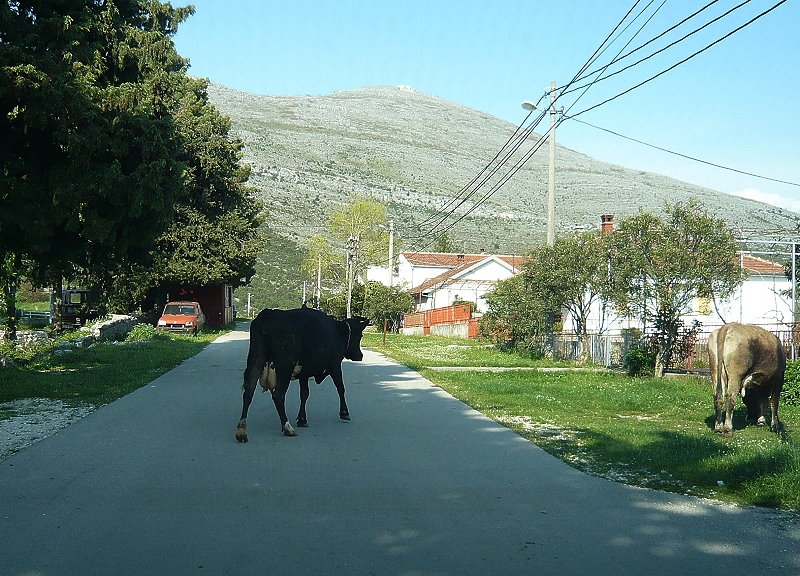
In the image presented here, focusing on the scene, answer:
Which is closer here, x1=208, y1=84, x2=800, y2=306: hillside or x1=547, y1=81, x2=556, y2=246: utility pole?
x1=547, y1=81, x2=556, y2=246: utility pole

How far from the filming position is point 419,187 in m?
128

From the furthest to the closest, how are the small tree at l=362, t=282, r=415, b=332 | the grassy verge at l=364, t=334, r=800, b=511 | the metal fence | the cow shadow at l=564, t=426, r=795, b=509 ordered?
the small tree at l=362, t=282, r=415, b=332, the metal fence, the grassy verge at l=364, t=334, r=800, b=511, the cow shadow at l=564, t=426, r=795, b=509

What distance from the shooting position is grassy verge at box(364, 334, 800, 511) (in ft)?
27.6

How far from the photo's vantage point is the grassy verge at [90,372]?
15594 millimetres

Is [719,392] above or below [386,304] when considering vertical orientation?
below

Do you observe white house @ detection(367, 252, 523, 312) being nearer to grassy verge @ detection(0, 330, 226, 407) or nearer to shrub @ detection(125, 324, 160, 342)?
shrub @ detection(125, 324, 160, 342)

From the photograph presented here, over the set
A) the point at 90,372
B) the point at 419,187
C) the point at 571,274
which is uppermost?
the point at 419,187

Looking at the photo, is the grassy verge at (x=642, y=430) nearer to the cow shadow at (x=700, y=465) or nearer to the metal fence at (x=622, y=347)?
the cow shadow at (x=700, y=465)

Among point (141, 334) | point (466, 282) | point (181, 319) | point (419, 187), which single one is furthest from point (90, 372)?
point (419, 187)

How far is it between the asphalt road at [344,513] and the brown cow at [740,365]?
3.02 metres

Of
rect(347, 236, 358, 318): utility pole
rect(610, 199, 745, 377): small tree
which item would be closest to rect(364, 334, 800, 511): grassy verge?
rect(610, 199, 745, 377): small tree

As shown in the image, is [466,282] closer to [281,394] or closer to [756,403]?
[756,403]

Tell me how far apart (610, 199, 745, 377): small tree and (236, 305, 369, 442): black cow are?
10782mm

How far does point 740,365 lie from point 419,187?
117102mm
